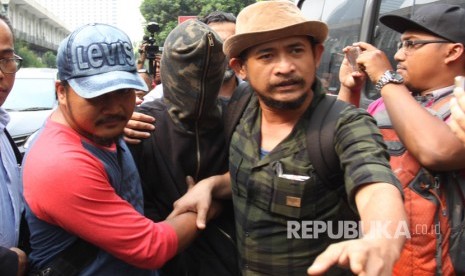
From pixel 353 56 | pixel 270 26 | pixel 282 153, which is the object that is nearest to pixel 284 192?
pixel 282 153

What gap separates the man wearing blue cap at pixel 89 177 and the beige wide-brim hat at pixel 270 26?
15.6 inches

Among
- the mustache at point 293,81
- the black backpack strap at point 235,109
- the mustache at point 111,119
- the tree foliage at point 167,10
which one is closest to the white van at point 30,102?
the black backpack strap at point 235,109

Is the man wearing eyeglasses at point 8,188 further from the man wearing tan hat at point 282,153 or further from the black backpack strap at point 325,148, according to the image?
the black backpack strap at point 325,148

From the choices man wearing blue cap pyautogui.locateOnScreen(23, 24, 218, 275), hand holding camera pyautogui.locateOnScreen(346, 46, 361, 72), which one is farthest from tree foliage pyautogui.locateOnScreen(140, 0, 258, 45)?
man wearing blue cap pyautogui.locateOnScreen(23, 24, 218, 275)

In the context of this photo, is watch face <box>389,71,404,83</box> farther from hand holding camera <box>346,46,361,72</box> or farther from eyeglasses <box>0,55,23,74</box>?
eyeglasses <box>0,55,23,74</box>

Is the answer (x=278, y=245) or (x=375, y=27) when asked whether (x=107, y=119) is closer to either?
(x=278, y=245)

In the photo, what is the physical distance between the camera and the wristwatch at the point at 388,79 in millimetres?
1784

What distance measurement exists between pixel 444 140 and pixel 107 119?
45.6 inches

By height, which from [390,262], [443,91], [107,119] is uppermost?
[443,91]

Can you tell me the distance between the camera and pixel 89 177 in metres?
1.38

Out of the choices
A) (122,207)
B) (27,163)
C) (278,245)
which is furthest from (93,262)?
(278,245)

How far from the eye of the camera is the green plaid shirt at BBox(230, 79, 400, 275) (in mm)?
1399

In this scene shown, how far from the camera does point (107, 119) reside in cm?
151

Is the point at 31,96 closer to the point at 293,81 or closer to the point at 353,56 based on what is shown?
the point at 353,56
